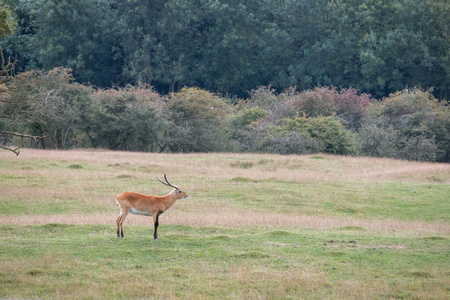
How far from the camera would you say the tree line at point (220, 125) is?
38000 mm

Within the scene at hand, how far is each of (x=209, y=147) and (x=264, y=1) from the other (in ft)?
121

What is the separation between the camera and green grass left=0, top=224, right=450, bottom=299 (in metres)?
8.41

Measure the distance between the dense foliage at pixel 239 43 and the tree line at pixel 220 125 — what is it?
21459 mm

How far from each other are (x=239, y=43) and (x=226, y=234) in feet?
188

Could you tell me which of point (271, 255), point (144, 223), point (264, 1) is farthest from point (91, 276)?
point (264, 1)

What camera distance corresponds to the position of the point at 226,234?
44.4 ft

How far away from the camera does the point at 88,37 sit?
6944cm

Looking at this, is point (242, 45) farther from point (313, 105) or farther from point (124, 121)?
point (124, 121)

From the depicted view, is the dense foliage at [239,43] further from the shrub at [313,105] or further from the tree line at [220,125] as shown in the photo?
the shrub at [313,105]

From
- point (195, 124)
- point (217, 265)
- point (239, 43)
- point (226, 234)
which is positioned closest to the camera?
point (217, 265)

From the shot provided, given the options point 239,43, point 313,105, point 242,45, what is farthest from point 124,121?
point 242,45

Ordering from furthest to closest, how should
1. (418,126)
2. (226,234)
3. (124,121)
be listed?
1. (418,126)
2. (124,121)
3. (226,234)

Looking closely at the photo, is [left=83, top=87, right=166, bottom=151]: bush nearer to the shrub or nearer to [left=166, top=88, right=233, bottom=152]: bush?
[left=166, top=88, right=233, bottom=152]: bush

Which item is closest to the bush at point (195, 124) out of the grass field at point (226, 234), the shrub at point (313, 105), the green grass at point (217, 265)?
the shrub at point (313, 105)
